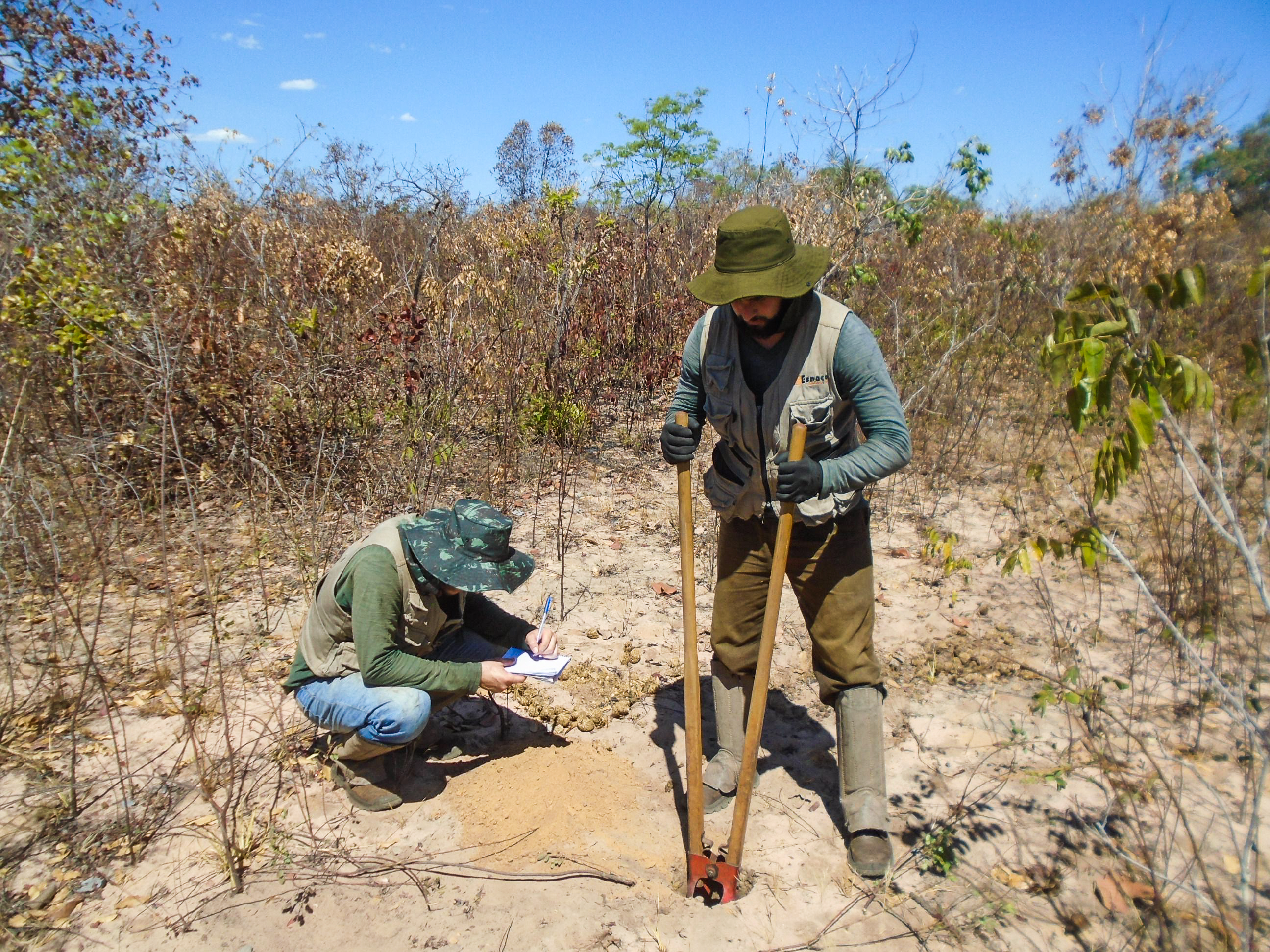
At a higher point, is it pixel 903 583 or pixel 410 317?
pixel 410 317

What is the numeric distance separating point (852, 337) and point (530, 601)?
100.0 inches

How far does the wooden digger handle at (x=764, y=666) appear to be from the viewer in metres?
2.13


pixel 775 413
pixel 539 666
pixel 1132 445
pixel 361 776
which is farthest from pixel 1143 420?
pixel 361 776

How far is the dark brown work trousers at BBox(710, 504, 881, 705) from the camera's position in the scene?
2.48 m

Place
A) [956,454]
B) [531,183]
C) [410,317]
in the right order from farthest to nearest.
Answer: [531,183]
[956,454]
[410,317]

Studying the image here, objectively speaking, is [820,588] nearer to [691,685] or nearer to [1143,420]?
[691,685]

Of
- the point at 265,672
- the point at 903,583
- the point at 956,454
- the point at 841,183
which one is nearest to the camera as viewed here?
the point at 265,672

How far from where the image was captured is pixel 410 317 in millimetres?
5043

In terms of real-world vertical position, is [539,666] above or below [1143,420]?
below

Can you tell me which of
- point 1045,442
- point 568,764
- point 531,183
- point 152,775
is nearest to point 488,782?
point 568,764

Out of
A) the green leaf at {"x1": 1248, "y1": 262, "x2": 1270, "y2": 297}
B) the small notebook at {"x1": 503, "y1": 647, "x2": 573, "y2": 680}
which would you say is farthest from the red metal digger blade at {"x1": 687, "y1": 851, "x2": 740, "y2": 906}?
the green leaf at {"x1": 1248, "y1": 262, "x2": 1270, "y2": 297}

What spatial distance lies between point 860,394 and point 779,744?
1.66m

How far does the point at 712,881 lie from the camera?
2.39m

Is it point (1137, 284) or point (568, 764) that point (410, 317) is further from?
point (1137, 284)
